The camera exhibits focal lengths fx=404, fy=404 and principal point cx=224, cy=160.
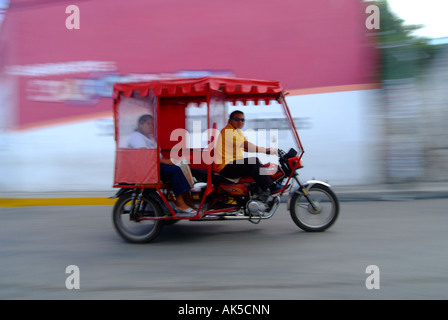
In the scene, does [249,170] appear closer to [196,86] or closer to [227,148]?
[227,148]

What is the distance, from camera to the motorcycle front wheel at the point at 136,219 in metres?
5.29

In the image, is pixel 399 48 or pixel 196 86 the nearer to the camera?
pixel 196 86

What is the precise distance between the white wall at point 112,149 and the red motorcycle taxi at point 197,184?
10.9ft

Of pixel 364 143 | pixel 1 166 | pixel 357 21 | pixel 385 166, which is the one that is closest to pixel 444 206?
pixel 385 166

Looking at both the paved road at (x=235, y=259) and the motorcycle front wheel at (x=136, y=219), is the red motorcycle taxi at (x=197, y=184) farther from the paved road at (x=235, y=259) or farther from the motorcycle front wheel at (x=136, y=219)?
the paved road at (x=235, y=259)

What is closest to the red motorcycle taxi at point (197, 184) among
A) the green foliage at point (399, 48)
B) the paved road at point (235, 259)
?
the paved road at point (235, 259)

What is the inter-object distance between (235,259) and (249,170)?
1321 millimetres

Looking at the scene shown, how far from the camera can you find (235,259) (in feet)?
15.0

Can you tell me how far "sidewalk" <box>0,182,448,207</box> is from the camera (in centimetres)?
797

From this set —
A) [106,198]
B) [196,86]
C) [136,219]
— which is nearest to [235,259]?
[136,219]

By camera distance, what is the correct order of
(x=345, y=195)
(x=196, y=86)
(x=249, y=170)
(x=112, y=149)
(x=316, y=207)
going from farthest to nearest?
(x=112, y=149) < (x=345, y=195) < (x=316, y=207) < (x=249, y=170) < (x=196, y=86)

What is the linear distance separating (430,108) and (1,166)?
9.74 m

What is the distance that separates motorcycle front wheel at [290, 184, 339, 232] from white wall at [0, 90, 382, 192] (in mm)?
3343
